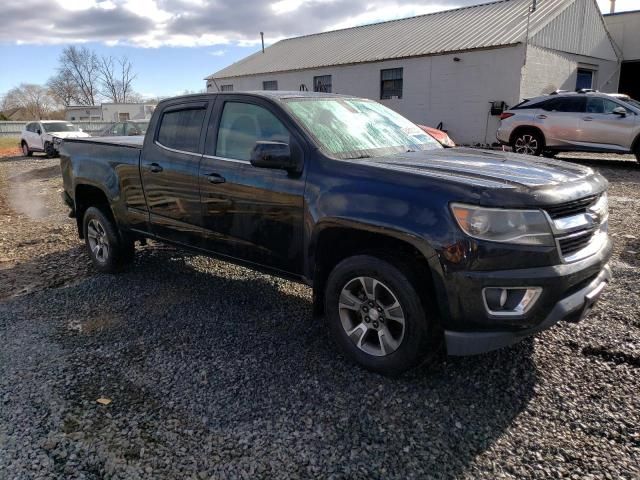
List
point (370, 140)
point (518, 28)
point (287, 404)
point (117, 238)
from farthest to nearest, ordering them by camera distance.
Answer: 1. point (518, 28)
2. point (117, 238)
3. point (370, 140)
4. point (287, 404)

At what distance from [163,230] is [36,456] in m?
2.47

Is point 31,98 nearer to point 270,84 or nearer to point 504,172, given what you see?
point 270,84

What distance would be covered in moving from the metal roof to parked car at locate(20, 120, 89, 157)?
1070 centimetres

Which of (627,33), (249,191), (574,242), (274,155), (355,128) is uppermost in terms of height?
(627,33)

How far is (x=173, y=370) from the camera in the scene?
11.2 feet

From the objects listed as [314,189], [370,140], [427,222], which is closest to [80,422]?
[314,189]

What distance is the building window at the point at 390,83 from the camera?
70.9 ft

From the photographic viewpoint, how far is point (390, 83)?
22.0 meters

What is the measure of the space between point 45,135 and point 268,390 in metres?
22.9

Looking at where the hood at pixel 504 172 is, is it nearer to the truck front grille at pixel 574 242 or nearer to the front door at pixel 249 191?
the truck front grille at pixel 574 242

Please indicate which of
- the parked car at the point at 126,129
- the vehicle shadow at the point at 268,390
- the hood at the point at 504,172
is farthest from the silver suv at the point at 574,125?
the parked car at the point at 126,129

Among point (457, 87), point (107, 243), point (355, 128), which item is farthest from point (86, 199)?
point (457, 87)

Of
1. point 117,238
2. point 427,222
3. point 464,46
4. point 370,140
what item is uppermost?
point 464,46

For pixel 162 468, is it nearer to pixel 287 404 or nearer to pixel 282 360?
pixel 287 404
